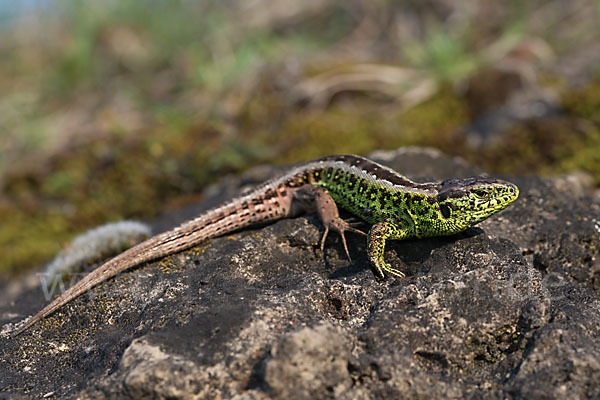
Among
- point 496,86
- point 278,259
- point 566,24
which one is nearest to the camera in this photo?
point 278,259

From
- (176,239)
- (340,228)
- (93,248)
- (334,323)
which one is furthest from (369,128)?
(334,323)

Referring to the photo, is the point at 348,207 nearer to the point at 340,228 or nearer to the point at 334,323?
the point at 340,228

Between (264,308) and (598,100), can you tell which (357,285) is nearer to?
(264,308)

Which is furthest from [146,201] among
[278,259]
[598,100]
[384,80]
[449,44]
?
[598,100]

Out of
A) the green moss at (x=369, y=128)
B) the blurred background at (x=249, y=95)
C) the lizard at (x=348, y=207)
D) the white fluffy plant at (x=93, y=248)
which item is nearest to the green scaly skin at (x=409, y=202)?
the lizard at (x=348, y=207)

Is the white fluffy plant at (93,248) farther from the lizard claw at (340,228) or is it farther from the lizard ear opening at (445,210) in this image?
the lizard ear opening at (445,210)
